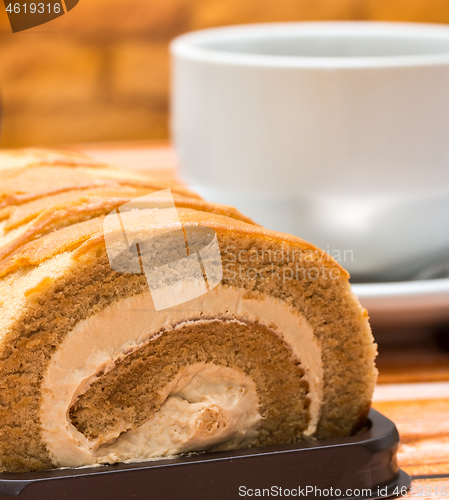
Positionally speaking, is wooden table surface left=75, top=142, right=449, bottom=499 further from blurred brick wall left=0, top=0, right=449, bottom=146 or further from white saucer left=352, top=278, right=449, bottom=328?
blurred brick wall left=0, top=0, right=449, bottom=146

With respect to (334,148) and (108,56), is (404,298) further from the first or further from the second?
(108,56)

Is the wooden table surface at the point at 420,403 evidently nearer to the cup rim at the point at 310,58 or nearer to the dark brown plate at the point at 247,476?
the dark brown plate at the point at 247,476

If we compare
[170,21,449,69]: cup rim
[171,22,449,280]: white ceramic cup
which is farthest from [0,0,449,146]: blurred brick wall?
[171,22,449,280]: white ceramic cup

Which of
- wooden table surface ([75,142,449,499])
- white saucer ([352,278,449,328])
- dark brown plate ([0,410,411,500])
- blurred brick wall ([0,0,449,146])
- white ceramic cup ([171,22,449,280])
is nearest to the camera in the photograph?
dark brown plate ([0,410,411,500])

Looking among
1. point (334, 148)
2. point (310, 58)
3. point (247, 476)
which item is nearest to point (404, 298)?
point (334, 148)

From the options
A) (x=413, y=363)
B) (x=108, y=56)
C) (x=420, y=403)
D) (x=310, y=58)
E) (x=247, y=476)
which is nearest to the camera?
(x=247, y=476)

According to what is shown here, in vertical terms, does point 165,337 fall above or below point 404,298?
above

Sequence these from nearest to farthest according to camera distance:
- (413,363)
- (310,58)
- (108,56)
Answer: (413,363), (310,58), (108,56)

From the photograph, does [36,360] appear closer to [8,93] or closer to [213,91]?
[213,91]
